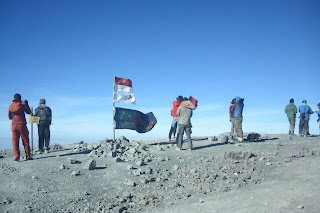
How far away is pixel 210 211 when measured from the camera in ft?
17.5

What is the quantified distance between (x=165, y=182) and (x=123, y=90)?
6.71 m

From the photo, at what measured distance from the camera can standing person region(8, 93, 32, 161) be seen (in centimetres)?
1012

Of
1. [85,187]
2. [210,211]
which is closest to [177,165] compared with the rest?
[85,187]

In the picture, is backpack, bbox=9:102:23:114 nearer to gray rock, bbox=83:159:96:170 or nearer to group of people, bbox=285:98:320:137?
gray rock, bbox=83:159:96:170

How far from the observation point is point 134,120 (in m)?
14.0

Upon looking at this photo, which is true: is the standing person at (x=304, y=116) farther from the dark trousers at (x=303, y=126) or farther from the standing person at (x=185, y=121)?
the standing person at (x=185, y=121)

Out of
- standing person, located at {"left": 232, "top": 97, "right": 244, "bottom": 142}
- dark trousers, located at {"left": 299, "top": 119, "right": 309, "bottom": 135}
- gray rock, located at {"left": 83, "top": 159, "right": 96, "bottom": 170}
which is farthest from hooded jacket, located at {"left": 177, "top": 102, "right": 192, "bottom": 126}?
dark trousers, located at {"left": 299, "top": 119, "right": 309, "bottom": 135}

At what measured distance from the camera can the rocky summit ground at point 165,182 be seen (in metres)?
5.75


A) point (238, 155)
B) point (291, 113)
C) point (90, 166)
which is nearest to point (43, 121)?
point (90, 166)

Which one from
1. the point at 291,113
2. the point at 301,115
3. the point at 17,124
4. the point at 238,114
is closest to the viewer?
the point at 17,124

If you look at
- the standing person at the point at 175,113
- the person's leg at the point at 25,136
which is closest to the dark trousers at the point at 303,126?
the standing person at the point at 175,113

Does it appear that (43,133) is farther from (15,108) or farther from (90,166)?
(90,166)

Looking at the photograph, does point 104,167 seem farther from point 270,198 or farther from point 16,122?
point 270,198

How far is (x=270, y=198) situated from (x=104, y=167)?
20.2 feet
